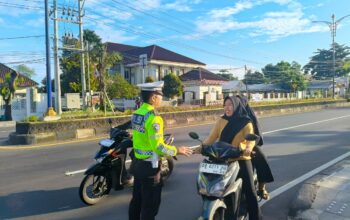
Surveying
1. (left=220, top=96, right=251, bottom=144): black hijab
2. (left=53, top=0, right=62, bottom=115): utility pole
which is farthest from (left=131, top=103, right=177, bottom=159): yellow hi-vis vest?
(left=53, top=0, right=62, bottom=115): utility pole

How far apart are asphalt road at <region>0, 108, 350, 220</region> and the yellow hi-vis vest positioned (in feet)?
4.95

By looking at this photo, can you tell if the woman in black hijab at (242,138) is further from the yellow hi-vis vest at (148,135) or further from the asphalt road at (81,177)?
the yellow hi-vis vest at (148,135)

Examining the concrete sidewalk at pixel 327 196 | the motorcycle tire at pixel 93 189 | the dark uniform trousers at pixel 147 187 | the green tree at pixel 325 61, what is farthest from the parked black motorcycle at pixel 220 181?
the green tree at pixel 325 61

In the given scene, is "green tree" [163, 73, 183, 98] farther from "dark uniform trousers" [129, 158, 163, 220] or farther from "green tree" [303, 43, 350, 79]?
"green tree" [303, 43, 350, 79]

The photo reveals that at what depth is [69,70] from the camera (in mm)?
37688

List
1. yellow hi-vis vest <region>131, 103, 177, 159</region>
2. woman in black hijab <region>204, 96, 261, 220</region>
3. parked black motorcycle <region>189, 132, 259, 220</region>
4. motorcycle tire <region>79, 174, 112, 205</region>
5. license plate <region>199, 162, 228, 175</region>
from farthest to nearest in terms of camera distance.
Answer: motorcycle tire <region>79, 174, 112, 205</region> < woman in black hijab <region>204, 96, 261, 220</region> < license plate <region>199, 162, 228, 175</region> < parked black motorcycle <region>189, 132, 259, 220</region> < yellow hi-vis vest <region>131, 103, 177, 159</region>

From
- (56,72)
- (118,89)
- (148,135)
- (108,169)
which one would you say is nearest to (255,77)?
(118,89)

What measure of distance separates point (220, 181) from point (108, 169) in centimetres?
240

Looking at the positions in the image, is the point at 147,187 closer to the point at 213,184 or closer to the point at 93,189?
the point at 213,184

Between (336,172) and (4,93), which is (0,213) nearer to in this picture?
(336,172)

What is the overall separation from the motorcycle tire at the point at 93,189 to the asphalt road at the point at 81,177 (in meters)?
0.12

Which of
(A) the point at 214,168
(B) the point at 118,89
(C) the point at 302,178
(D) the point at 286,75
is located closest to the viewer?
(A) the point at 214,168

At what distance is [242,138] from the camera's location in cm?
429

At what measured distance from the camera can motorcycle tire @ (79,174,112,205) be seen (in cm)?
532
